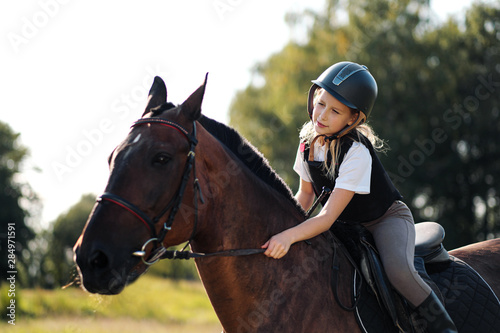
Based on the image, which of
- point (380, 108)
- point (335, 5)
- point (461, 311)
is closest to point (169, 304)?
point (380, 108)

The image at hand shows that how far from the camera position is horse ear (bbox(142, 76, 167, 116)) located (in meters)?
3.27

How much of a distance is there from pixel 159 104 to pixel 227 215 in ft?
2.88

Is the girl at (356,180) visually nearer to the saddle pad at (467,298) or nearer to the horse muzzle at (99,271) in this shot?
the saddle pad at (467,298)

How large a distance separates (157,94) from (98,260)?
4.02 feet

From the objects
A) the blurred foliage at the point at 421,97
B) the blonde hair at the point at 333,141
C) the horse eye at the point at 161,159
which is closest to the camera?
the horse eye at the point at 161,159

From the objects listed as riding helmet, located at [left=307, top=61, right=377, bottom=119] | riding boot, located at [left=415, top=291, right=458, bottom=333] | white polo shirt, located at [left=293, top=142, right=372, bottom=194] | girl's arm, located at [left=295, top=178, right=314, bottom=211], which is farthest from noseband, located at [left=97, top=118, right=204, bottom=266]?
riding boot, located at [left=415, top=291, right=458, bottom=333]

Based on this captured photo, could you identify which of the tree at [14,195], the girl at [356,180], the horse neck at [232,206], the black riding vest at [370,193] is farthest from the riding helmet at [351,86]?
the tree at [14,195]

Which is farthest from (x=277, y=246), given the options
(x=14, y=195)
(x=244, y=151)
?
(x=14, y=195)

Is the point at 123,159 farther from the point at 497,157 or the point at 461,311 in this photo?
the point at 497,157

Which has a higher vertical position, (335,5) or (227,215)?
(335,5)

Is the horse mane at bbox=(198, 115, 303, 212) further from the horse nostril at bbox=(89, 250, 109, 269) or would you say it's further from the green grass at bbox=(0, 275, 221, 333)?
the green grass at bbox=(0, 275, 221, 333)

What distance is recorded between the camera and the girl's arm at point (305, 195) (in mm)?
4188

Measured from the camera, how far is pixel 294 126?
2488 centimetres

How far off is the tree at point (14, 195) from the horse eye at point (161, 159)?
24509mm
